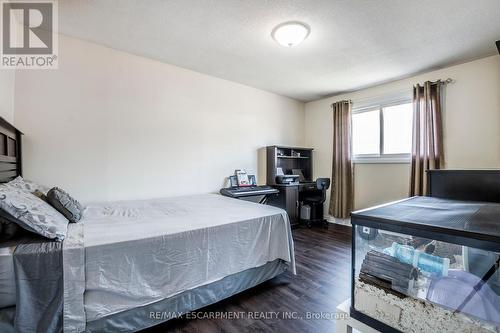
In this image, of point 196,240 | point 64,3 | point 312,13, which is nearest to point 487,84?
point 312,13

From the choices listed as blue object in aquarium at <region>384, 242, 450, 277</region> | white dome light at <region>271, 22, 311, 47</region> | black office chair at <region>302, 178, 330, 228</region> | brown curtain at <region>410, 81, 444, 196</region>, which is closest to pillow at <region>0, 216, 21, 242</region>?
blue object in aquarium at <region>384, 242, 450, 277</region>

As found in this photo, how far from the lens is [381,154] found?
152 inches

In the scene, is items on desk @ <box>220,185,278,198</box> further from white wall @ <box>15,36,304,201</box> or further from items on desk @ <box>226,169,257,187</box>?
white wall @ <box>15,36,304,201</box>

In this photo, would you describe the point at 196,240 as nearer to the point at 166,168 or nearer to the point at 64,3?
the point at 166,168

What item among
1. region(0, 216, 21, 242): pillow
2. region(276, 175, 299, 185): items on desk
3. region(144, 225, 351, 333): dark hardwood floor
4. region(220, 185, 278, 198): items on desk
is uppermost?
region(276, 175, 299, 185): items on desk

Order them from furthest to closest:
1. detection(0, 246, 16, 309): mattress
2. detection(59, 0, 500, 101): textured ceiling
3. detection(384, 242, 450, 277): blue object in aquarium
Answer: detection(59, 0, 500, 101): textured ceiling, detection(0, 246, 16, 309): mattress, detection(384, 242, 450, 277): blue object in aquarium

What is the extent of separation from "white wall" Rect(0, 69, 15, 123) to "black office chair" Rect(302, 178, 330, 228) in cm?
416

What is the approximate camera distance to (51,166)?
7.92ft

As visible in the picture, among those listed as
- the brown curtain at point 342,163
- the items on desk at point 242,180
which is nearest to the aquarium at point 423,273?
the items on desk at point 242,180

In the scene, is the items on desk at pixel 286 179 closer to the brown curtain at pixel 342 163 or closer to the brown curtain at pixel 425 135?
the brown curtain at pixel 342 163

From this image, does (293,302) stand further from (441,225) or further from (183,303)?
(441,225)

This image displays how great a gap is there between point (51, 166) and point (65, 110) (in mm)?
646

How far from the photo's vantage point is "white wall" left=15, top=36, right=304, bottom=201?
2.40 m

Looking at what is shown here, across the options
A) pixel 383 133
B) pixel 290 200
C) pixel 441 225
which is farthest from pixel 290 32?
pixel 290 200
